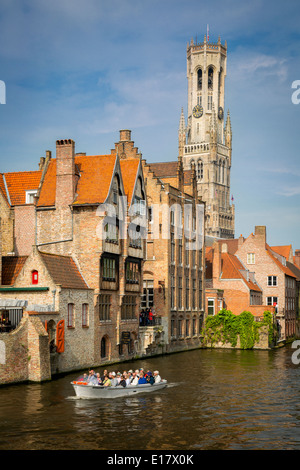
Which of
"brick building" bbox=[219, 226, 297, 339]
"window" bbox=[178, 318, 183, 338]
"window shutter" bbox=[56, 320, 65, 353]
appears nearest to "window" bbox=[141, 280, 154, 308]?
"window" bbox=[178, 318, 183, 338]

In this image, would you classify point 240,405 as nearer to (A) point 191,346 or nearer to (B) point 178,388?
(B) point 178,388

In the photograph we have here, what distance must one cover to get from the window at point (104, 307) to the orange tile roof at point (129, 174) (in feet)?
28.7

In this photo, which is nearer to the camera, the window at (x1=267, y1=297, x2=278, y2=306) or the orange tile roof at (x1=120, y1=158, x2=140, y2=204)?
the orange tile roof at (x1=120, y1=158, x2=140, y2=204)

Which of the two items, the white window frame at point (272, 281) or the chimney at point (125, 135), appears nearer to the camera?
the chimney at point (125, 135)

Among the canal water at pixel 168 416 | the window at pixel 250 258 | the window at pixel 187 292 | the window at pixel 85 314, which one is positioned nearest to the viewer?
the canal water at pixel 168 416

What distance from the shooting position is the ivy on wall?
235 ft

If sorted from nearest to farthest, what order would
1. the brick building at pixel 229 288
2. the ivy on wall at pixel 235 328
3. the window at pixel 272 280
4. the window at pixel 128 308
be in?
the window at pixel 128 308 → the ivy on wall at pixel 235 328 → the brick building at pixel 229 288 → the window at pixel 272 280

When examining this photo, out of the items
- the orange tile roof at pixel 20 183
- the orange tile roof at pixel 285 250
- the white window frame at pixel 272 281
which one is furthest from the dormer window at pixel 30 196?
the orange tile roof at pixel 285 250

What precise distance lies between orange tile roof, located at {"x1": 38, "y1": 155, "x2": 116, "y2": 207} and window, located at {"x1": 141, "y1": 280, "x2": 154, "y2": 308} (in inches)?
684

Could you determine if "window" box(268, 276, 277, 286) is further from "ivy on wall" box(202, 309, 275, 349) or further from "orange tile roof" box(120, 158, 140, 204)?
"orange tile roof" box(120, 158, 140, 204)

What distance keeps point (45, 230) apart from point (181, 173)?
78.9 ft

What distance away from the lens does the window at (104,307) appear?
165 ft

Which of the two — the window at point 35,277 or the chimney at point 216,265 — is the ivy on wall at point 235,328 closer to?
the chimney at point 216,265
